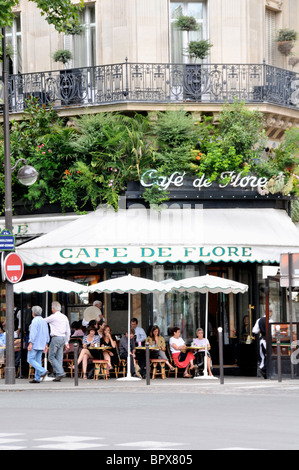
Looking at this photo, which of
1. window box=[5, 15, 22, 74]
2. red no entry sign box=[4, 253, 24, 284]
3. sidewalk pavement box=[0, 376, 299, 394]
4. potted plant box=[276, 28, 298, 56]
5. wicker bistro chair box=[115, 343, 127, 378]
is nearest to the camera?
sidewalk pavement box=[0, 376, 299, 394]

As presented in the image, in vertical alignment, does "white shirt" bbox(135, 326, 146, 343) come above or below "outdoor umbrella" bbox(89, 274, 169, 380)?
below

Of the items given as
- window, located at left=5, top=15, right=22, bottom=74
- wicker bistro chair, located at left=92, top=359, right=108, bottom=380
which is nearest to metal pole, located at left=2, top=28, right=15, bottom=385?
wicker bistro chair, located at left=92, top=359, right=108, bottom=380

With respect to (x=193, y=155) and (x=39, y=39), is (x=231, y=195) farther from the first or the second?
(x=39, y=39)

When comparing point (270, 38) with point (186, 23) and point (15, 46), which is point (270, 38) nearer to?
point (186, 23)

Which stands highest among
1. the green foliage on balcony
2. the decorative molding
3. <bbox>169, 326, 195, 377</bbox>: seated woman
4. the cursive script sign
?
the decorative molding

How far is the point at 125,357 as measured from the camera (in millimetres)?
26406

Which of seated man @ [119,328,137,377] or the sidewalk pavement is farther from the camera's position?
seated man @ [119,328,137,377]

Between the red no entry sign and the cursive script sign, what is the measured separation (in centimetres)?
450

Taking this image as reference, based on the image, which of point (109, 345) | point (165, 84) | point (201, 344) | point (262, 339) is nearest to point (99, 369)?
point (109, 345)

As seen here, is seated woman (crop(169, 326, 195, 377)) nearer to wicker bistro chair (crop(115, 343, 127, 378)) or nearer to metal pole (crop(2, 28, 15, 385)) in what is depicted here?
wicker bistro chair (crop(115, 343, 127, 378))

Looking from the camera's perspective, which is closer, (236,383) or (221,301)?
(236,383)

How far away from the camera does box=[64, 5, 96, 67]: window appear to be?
28.8 m

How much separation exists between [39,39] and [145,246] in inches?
250
